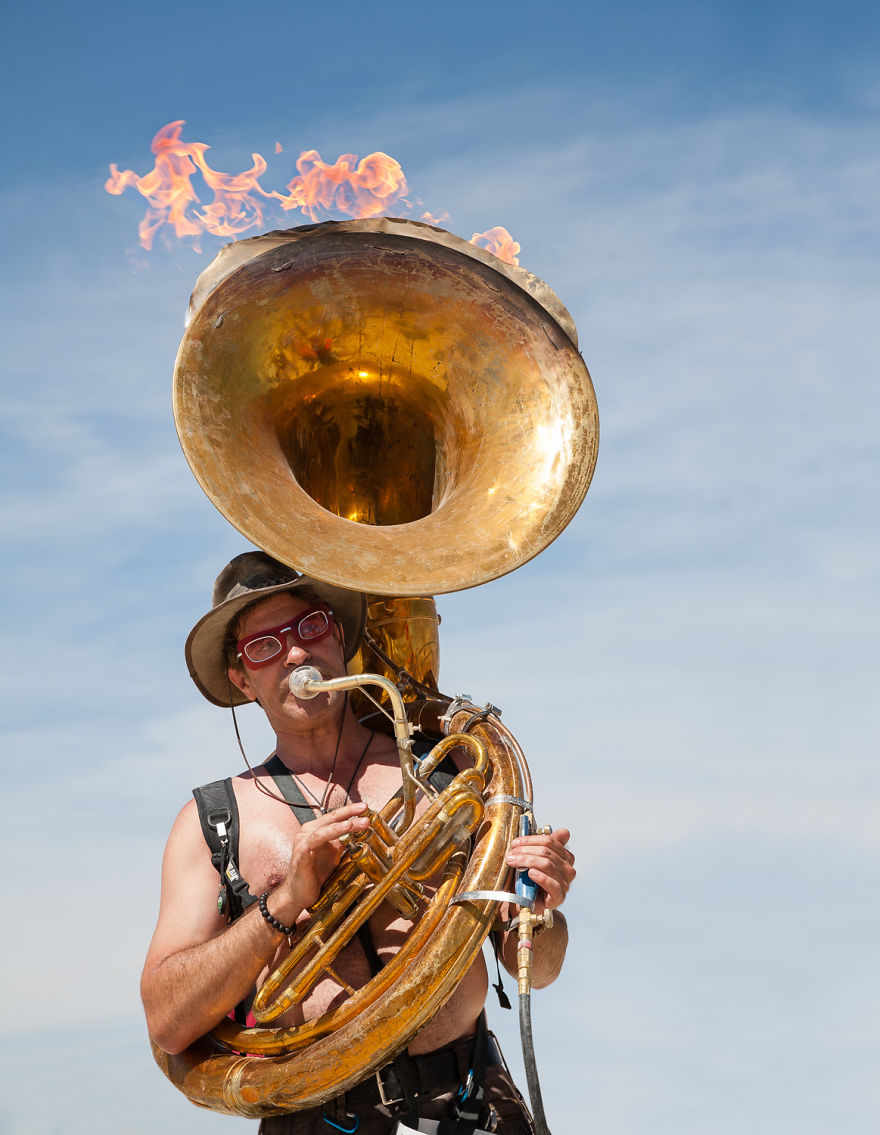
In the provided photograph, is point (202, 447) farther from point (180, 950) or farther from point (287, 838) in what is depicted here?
point (180, 950)

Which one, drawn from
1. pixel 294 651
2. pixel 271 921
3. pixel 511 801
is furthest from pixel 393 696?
pixel 271 921

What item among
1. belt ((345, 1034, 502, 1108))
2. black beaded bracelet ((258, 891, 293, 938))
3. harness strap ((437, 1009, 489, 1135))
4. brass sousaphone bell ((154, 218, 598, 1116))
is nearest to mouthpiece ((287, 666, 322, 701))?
brass sousaphone bell ((154, 218, 598, 1116))

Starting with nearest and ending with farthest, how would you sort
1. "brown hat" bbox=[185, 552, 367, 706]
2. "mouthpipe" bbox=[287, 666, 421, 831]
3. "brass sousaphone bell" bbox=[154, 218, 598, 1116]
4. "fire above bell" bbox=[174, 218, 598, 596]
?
"mouthpipe" bbox=[287, 666, 421, 831] → "brass sousaphone bell" bbox=[154, 218, 598, 1116] → "fire above bell" bbox=[174, 218, 598, 596] → "brown hat" bbox=[185, 552, 367, 706]

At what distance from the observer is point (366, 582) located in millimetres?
3973

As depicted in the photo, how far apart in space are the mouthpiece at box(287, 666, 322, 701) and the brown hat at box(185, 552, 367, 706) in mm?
428

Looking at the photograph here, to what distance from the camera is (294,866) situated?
3682 mm

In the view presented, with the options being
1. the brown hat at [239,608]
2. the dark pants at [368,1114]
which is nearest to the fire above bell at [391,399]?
the brown hat at [239,608]

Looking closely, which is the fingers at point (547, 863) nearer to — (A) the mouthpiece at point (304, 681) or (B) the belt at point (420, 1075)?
(B) the belt at point (420, 1075)

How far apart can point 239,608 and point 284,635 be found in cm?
22

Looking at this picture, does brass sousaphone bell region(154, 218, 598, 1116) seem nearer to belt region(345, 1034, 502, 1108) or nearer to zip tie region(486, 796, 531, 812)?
zip tie region(486, 796, 531, 812)

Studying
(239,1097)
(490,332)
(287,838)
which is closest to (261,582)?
(287,838)

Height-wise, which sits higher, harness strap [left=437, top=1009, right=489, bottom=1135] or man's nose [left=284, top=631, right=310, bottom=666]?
man's nose [left=284, top=631, right=310, bottom=666]

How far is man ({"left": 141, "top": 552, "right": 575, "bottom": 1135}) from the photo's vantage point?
371 centimetres

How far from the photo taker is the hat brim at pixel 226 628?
445cm
